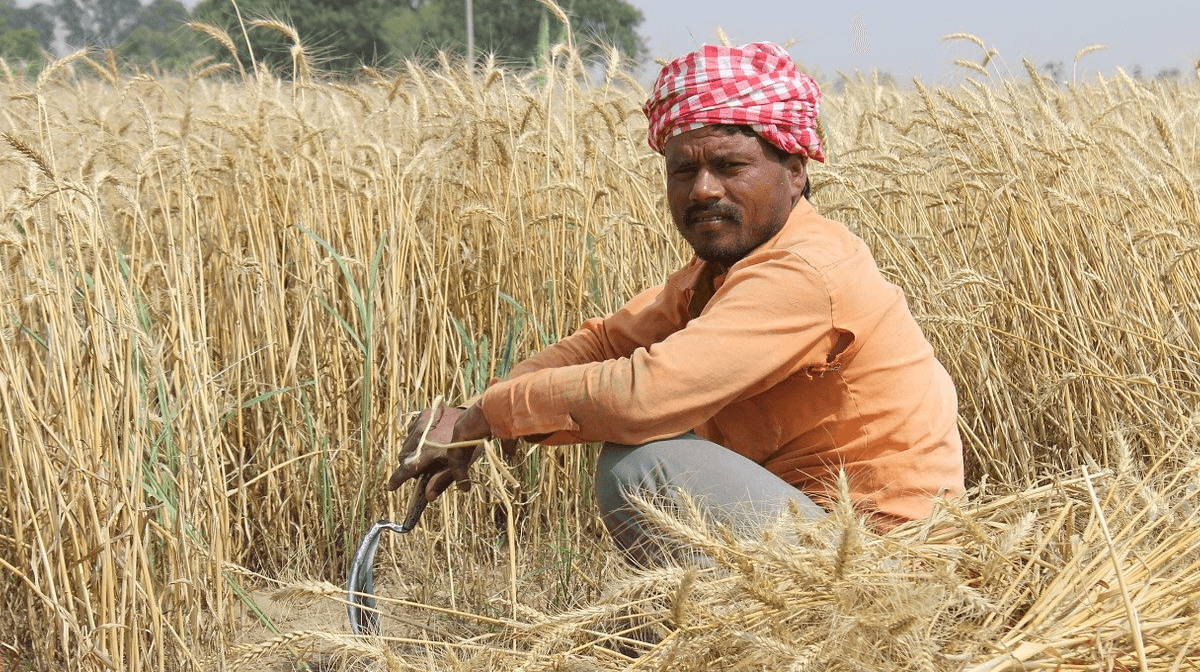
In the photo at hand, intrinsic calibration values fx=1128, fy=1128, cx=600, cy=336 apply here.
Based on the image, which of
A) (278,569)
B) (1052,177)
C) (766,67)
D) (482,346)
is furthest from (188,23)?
(1052,177)

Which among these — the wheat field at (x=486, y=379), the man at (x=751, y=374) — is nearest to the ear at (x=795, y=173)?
the man at (x=751, y=374)

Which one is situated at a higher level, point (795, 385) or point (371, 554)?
point (795, 385)

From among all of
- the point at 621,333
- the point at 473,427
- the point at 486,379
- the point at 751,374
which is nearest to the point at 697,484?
the point at 751,374

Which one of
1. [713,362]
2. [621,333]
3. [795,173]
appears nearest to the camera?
[713,362]

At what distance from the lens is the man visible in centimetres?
169

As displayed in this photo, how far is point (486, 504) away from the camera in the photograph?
273 centimetres

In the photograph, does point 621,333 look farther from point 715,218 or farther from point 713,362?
point 713,362

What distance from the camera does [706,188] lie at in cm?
182

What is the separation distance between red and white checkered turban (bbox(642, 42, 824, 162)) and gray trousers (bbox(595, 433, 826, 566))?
0.52 meters

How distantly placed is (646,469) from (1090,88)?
3850 mm

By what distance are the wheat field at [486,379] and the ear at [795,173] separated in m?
0.58

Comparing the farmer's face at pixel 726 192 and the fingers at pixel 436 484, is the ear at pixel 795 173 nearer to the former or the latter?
the farmer's face at pixel 726 192

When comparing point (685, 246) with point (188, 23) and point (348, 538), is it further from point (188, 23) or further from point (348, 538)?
point (188, 23)

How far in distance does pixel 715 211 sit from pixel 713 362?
0.97 feet
